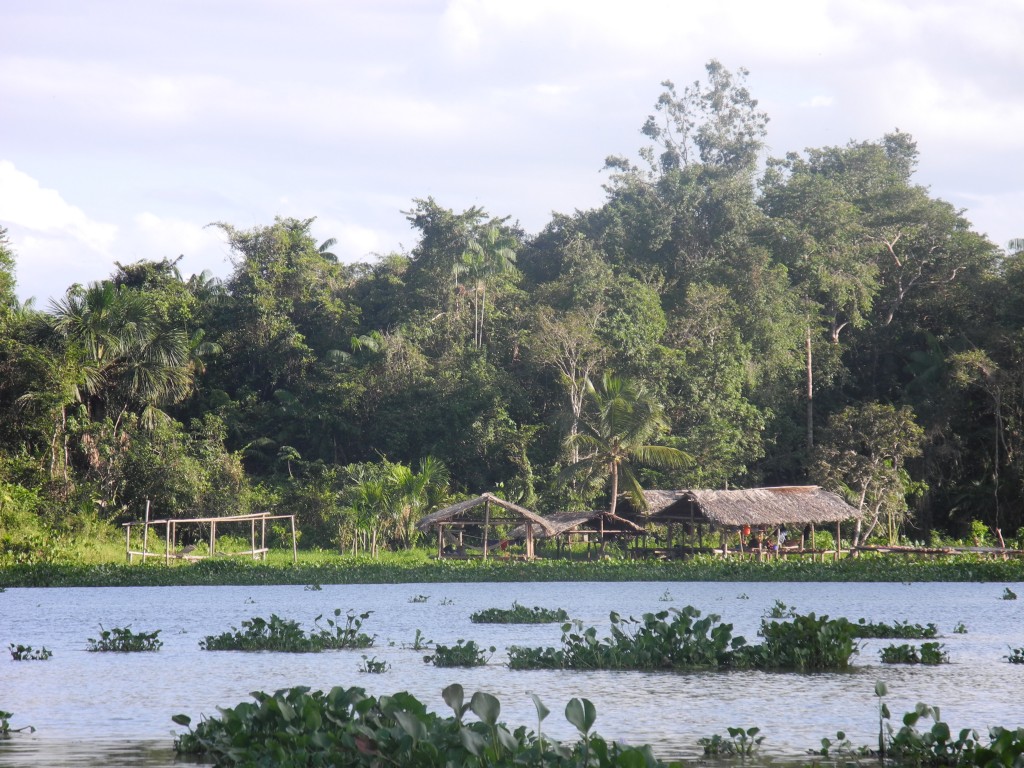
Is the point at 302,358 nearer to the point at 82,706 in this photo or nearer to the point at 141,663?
the point at 141,663

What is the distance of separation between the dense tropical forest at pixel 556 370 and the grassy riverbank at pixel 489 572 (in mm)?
5183

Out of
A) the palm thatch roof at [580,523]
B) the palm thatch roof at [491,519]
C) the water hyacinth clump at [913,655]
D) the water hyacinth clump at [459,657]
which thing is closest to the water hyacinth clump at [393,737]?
the water hyacinth clump at [459,657]

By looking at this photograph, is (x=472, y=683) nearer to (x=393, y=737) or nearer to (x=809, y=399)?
(x=393, y=737)

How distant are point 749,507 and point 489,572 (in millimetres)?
8170

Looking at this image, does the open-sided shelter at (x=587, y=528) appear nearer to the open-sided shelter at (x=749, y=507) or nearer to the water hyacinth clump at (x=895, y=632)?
the open-sided shelter at (x=749, y=507)

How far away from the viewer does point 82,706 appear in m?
10.6

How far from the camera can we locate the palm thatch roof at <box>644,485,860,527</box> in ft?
107

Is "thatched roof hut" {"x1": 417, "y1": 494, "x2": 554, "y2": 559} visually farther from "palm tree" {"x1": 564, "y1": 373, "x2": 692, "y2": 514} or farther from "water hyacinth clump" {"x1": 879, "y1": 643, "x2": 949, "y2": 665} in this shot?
"water hyacinth clump" {"x1": 879, "y1": 643, "x2": 949, "y2": 665}

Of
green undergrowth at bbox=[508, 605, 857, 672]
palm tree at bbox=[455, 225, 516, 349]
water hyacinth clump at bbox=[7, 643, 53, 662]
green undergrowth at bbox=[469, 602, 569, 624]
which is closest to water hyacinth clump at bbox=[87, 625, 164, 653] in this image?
water hyacinth clump at bbox=[7, 643, 53, 662]

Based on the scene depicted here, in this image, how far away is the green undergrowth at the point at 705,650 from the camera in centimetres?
1228

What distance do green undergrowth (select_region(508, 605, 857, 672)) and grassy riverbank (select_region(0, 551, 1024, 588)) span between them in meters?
15.3

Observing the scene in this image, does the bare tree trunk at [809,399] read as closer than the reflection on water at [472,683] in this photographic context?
No

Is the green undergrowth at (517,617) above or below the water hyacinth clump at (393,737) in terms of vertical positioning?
below

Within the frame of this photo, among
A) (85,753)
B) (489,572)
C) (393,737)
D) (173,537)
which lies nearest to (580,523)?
(489,572)
